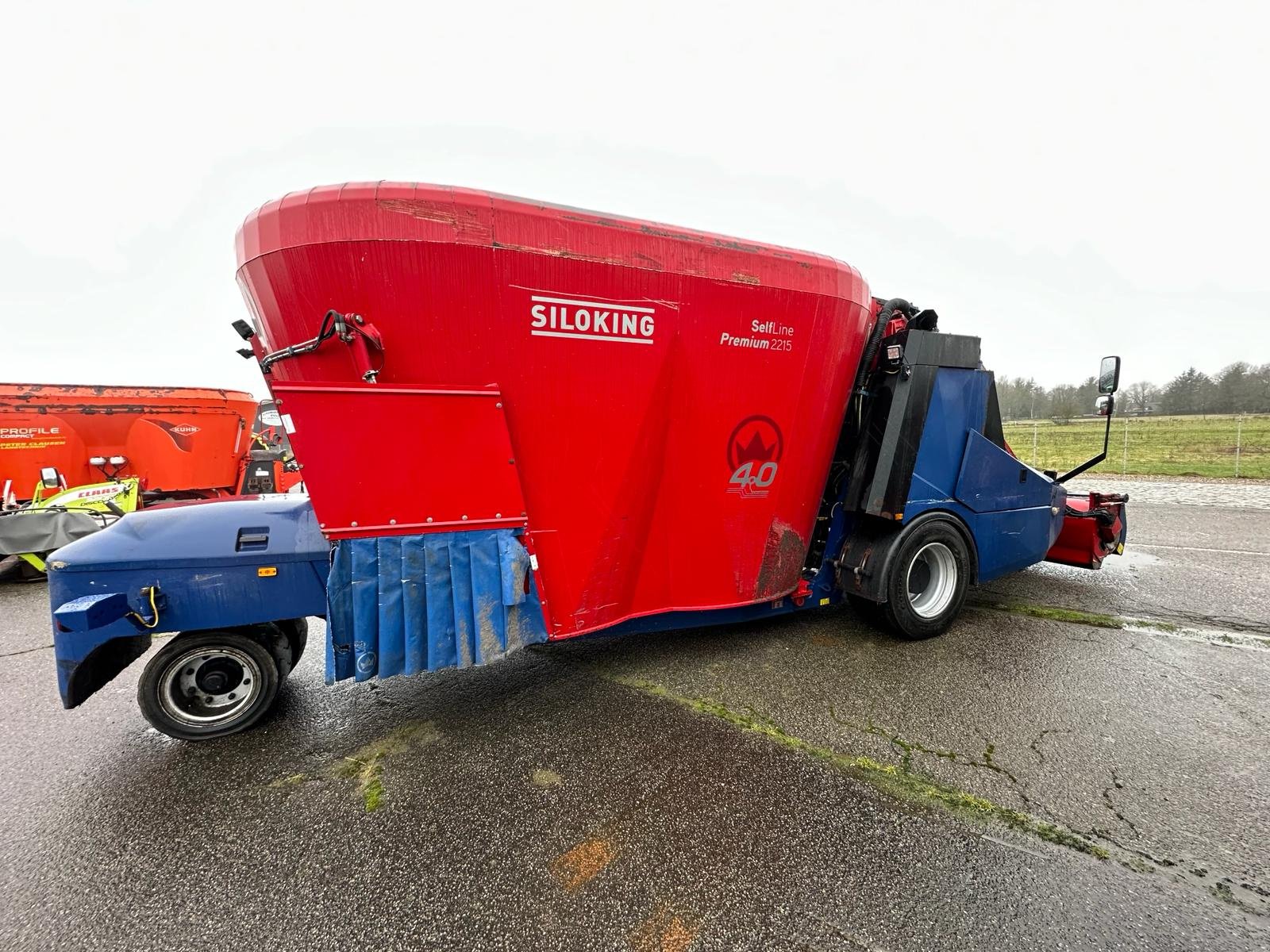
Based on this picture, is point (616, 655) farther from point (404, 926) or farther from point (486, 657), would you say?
point (404, 926)

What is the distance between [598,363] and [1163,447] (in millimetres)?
29836

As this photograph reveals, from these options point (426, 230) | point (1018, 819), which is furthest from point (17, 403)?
point (1018, 819)

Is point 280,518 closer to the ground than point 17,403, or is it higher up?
closer to the ground

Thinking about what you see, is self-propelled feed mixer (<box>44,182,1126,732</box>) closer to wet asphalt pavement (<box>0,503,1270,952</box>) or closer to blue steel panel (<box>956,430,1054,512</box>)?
blue steel panel (<box>956,430,1054,512</box>)

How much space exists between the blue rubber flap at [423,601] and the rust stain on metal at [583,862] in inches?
37.9

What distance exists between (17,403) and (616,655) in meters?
10.2

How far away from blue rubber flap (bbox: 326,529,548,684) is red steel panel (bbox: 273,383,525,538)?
0.34 feet

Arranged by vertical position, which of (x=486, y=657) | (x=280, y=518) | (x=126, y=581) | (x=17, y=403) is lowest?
(x=486, y=657)

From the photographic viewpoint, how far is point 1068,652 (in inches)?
155

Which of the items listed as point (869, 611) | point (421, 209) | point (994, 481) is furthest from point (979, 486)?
point (421, 209)

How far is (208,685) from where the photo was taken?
2920 millimetres

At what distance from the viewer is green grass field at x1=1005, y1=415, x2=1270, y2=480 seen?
1611 cm

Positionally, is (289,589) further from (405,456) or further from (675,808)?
(675,808)

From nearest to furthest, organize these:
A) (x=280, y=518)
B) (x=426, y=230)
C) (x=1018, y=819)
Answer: (x=1018, y=819) → (x=426, y=230) → (x=280, y=518)
